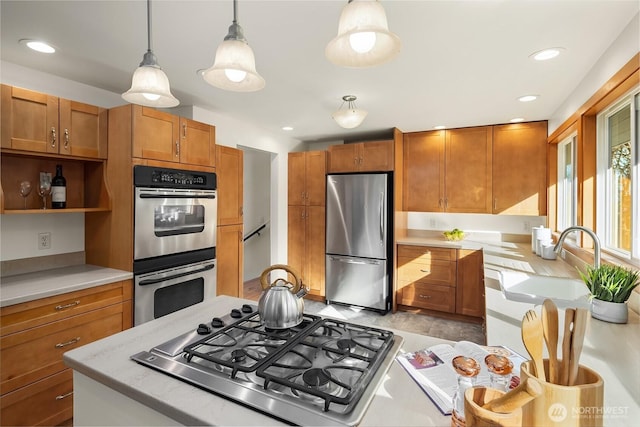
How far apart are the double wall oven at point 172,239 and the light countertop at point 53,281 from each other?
0.65 ft

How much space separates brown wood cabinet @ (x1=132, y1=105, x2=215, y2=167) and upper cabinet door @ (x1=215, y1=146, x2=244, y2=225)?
216 mm

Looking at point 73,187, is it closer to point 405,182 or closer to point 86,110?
point 86,110

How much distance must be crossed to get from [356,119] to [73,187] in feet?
7.50

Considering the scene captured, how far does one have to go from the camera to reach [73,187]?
8.23 feet

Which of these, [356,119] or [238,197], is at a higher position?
[356,119]

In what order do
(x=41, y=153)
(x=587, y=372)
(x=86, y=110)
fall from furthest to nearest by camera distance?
(x=86, y=110) < (x=41, y=153) < (x=587, y=372)

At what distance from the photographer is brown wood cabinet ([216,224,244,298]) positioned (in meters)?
3.16

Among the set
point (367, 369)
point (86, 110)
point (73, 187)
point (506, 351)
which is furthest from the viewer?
point (73, 187)

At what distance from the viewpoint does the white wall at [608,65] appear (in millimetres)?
1595

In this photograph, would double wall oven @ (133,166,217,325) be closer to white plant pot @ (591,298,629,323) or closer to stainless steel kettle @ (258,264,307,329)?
stainless steel kettle @ (258,264,307,329)

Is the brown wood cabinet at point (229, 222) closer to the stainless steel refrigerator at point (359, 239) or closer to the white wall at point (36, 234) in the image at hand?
the white wall at point (36, 234)

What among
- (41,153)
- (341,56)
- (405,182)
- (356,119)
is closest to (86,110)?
(41,153)

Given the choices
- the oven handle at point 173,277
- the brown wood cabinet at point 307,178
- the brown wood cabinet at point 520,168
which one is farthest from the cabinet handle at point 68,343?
the brown wood cabinet at point 520,168

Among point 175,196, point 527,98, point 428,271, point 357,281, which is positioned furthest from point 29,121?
point 428,271
